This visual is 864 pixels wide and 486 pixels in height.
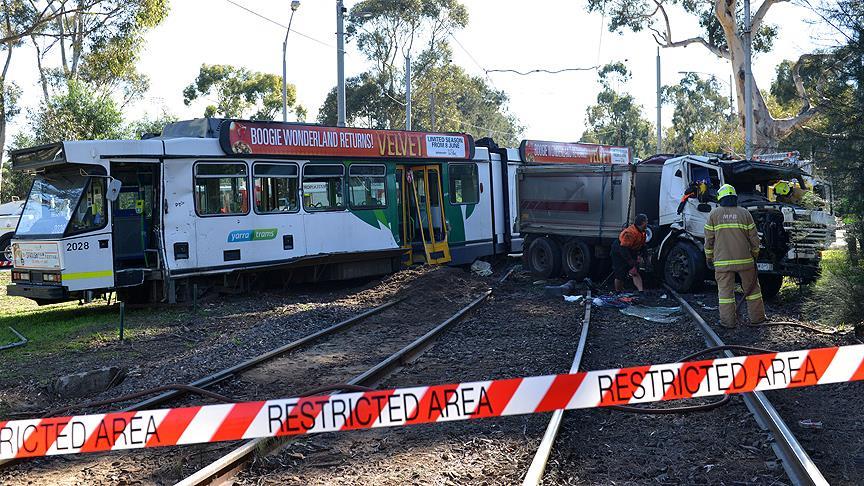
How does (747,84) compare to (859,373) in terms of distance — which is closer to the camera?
(859,373)

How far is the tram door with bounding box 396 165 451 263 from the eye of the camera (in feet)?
60.2

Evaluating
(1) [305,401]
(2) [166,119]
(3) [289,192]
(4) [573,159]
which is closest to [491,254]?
(4) [573,159]

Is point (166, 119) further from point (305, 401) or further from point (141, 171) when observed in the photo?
point (305, 401)

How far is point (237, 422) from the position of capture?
4.21m

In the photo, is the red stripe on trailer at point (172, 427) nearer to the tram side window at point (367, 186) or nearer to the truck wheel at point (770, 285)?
the truck wheel at point (770, 285)

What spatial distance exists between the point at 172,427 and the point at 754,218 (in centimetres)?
1120

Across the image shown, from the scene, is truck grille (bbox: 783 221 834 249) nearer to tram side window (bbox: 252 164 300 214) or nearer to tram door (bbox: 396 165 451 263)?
tram door (bbox: 396 165 451 263)

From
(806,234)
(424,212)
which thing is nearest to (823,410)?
(806,234)

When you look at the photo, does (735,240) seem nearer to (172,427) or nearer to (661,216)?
(661,216)

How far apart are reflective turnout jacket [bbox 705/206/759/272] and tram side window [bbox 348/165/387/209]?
328 inches

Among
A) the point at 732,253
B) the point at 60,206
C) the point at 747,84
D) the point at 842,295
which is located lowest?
the point at 842,295

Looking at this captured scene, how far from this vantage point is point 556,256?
1816 centimetres

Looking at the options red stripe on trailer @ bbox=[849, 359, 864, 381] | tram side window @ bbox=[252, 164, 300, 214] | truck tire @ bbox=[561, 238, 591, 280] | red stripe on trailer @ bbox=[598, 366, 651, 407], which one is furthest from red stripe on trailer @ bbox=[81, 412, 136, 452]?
truck tire @ bbox=[561, 238, 591, 280]

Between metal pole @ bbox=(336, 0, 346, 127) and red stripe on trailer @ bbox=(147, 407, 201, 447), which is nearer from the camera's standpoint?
red stripe on trailer @ bbox=(147, 407, 201, 447)
